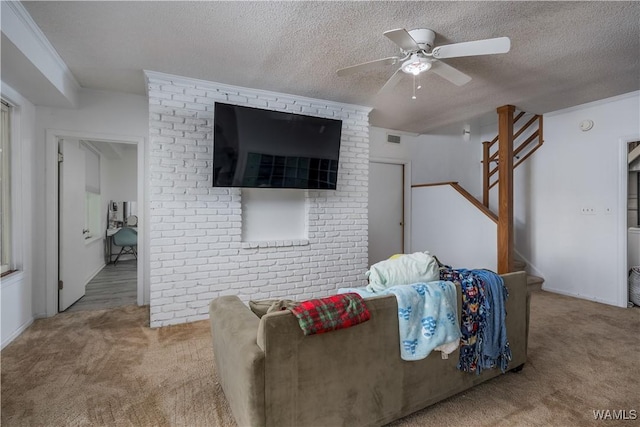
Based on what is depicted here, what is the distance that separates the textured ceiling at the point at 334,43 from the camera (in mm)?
2066

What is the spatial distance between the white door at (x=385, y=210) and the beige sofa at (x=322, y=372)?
331 centimetres

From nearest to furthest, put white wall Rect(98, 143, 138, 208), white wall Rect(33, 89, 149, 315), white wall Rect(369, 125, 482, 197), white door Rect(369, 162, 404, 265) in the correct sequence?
white wall Rect(33, 89, 149, 315) < white door Rect(369, 162, 404, 265) < white wall Rect(369, 125, 482, 197) < white wall Rect(98, 143, 138, 208)

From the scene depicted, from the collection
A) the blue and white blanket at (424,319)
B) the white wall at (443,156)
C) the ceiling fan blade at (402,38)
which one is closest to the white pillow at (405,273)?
the blue and white blanket at (424,319)

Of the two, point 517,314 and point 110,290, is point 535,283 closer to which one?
point 517,314

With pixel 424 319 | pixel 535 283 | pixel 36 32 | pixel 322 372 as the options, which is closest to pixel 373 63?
pixel 424 319

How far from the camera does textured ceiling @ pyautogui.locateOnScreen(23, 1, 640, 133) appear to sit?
2066mm

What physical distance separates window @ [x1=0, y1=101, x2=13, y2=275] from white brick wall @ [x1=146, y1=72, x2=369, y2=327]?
117 cm

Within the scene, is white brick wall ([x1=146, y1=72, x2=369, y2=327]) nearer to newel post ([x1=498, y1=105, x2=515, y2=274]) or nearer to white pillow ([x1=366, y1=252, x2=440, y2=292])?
newel post ([x1=498, y1=105, x2=515, y2=274])

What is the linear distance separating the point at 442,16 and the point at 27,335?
4171 millimetres

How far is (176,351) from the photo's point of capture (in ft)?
8.46

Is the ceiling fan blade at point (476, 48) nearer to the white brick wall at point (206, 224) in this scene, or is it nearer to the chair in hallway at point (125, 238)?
the white brick wall at point (206, 224)

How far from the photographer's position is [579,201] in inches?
161

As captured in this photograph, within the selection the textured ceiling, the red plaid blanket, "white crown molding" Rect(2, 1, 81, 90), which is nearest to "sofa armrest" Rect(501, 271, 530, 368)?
the red plaid blanket

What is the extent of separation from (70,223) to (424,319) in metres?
3.90
